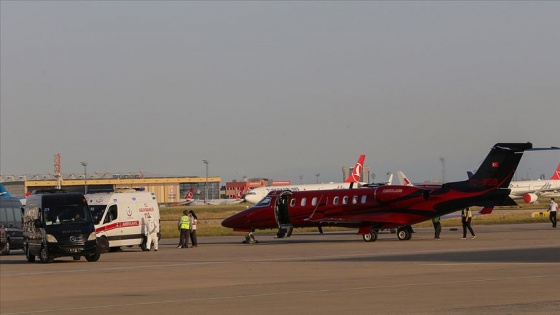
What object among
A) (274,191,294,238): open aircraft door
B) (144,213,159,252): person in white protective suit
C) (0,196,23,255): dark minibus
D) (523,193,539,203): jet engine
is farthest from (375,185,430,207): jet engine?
(523,193,539,203): jet engine

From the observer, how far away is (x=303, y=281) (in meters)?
24.0

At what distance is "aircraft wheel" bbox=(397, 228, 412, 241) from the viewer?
45031mm

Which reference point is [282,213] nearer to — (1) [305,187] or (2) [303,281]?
(2) [303,281]

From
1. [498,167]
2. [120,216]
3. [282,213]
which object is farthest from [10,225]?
[498,167]

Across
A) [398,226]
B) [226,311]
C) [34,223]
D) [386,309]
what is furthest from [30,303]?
[398,226]

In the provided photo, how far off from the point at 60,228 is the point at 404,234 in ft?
56.5

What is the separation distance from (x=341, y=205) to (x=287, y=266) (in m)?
16.5

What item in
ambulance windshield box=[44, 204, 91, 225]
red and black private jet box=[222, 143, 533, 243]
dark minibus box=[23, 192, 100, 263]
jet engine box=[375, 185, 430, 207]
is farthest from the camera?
jet engine box=[375, 185, 430, 207]

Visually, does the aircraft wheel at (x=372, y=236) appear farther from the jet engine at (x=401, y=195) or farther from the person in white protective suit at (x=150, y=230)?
the person in white protective suit at (x=150, y=230)

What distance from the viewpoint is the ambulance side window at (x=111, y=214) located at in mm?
40594

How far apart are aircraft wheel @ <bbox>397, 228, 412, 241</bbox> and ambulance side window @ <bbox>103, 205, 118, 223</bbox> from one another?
1283 centimetres

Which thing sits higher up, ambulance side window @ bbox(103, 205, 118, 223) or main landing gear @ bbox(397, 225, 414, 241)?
ambulance side window @ bbox(103, 205, 118, 223)

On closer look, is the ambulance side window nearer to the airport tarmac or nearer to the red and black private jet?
the airport tarmac

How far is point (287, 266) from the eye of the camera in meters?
29.5
